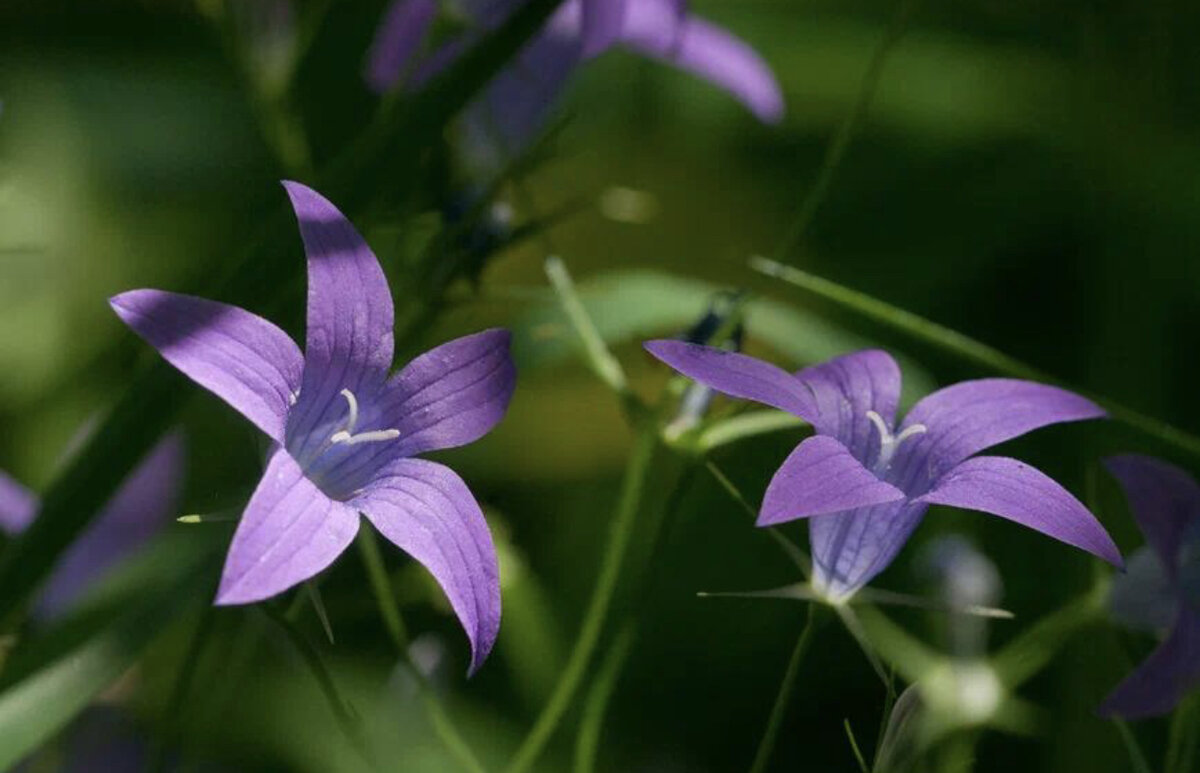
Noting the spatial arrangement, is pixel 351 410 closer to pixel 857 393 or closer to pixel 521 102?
pixel 857 393

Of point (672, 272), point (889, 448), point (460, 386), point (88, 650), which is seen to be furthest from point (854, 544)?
point (672, 272)

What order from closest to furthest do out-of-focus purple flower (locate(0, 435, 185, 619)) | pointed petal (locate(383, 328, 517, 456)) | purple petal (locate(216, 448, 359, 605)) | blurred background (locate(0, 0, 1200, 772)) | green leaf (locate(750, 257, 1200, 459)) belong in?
Answer: purple petal (locate(216, 448, 359, 605)), pointed petal (locate(383, 328, 517, 456)), green leaf (locate(750, 257, 1200, 459)), out-of-focus purple flower (locate(0, 435, 185, 619)), blurred background (locate(0, 0, 1200, 772))

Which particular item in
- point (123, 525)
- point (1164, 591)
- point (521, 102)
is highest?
point (521, 102)

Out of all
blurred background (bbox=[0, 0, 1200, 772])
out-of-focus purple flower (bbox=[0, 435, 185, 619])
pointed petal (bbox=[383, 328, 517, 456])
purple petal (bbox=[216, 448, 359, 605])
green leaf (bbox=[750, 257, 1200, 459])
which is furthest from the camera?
blurred background (bbox=[0, 0, 1200, 772])

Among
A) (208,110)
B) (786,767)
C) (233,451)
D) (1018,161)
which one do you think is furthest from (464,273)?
(1018,161)

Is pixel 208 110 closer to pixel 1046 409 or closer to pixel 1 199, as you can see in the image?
pixel 1 199

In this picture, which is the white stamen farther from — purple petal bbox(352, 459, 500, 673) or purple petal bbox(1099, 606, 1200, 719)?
purple petal bbox(1099, 606, 1200, 719)

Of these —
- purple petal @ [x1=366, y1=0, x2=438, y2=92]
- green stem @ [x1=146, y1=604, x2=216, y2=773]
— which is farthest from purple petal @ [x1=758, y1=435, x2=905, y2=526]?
purple petal @ [x1=366, y1=0, x2=438, y2=92]
